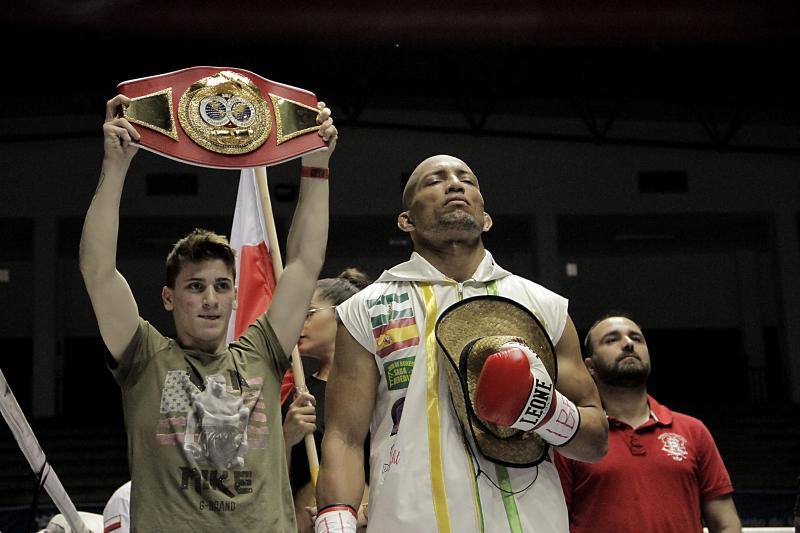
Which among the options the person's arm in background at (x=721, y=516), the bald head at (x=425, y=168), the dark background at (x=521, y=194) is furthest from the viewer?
the dark background at (x=521, y=194)

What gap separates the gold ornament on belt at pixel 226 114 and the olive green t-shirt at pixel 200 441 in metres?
0.46

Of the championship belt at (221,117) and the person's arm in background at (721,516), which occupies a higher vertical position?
the championship belt at (221,117)

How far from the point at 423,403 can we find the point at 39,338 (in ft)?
34.6

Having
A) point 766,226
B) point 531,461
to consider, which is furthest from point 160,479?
point 766,226

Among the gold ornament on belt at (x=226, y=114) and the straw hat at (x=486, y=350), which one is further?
the gold ornament on belt at (x=226, y=114)

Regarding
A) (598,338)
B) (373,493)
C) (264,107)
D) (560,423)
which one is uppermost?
(264,107)

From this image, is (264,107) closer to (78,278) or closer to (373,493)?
(373,493)

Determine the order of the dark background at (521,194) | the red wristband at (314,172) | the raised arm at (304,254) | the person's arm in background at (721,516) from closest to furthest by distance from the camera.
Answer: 1. the raised arm at (304,254)
2. the red wristband at (314,172)
3. the person's arm in background at (721,516)
4. the dark background at (521,194)

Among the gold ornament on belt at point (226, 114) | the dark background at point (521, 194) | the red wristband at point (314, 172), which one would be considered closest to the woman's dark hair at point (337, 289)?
the red wristband at point (314, 172)

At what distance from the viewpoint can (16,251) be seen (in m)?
13.2

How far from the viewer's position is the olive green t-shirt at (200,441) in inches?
70.8

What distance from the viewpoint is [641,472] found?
281 centimetres

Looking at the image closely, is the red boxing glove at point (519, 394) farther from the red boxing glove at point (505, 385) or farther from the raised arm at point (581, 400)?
the raised arm at point (581, 400)

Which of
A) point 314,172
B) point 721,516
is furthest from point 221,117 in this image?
point 721,516
